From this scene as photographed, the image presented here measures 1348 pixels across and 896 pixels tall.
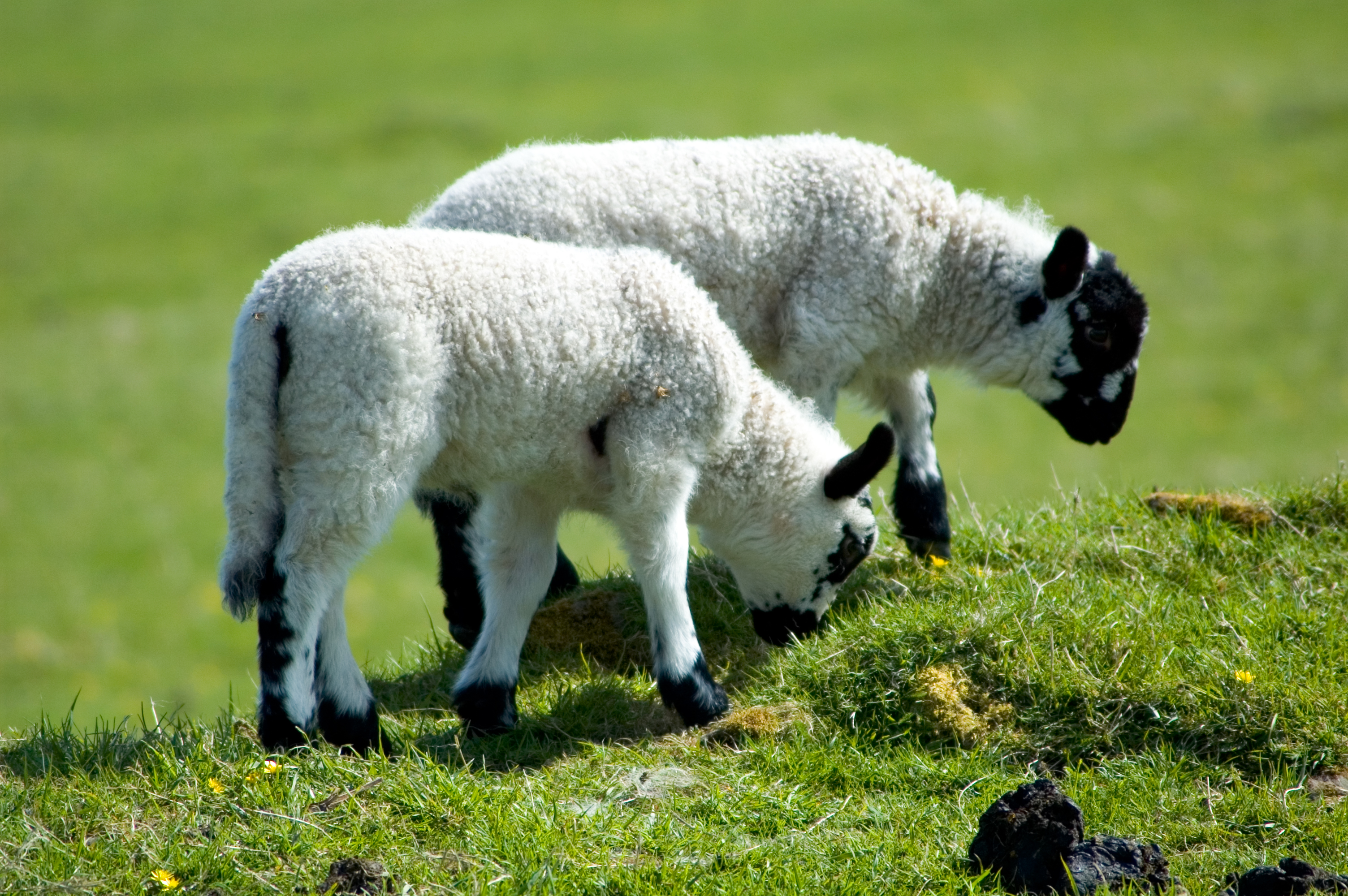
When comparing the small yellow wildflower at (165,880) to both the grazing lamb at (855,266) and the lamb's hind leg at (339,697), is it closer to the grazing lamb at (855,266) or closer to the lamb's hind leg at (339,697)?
the lamb's hind leg at (339,697)

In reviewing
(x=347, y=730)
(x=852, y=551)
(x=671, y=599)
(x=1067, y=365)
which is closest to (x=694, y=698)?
(x=671, y=599)

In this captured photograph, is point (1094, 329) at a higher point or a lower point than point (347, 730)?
higher

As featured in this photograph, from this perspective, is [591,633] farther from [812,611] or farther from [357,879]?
[357,879]

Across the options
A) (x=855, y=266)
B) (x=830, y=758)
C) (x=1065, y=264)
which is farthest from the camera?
(x=1065, y=264)

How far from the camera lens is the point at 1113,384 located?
8.29 metres

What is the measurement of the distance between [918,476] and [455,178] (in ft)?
96.3

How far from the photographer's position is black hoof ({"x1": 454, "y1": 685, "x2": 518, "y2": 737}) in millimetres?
6277

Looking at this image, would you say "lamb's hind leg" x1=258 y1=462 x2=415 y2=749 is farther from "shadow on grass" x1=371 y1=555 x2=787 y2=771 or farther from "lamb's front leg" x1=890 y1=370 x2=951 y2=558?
"lamb's front leg" x1=890 y1=370 x2=951 y2=558

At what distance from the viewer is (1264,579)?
705cm

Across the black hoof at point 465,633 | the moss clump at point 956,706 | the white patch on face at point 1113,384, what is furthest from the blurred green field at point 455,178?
the moss clump at point 956,706

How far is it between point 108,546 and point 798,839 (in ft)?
67.3

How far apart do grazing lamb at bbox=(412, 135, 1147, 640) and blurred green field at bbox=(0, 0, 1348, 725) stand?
621cm

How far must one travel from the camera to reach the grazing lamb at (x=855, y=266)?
7.52m

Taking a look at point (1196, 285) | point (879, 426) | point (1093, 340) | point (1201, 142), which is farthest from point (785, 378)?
point (1201, 142)
